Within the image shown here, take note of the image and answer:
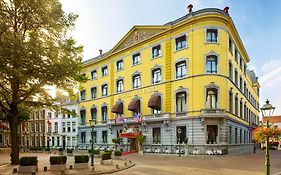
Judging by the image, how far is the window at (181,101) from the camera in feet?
120

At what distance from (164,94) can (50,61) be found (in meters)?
21.5

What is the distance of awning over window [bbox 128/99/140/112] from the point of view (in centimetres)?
4228

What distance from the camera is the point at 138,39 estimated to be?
44.6 metres

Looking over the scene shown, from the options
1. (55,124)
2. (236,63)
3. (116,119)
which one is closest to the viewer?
(236,63)

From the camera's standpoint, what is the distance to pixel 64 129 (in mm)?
67062

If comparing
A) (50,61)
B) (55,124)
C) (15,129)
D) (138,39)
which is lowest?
(55,124)

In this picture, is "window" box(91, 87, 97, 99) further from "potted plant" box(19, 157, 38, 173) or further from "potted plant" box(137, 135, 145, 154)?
"potted plant" box(19, 157, 38, 173)

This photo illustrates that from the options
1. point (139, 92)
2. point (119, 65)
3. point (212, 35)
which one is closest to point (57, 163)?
point (212, 35)

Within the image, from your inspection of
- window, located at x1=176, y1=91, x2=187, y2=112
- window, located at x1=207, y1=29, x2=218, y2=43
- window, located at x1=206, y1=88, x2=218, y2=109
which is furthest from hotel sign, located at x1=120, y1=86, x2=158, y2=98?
window, located at x1=207, y1=29, x2=218, y2=43

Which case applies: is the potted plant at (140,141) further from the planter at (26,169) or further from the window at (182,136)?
the planter at (26,169)

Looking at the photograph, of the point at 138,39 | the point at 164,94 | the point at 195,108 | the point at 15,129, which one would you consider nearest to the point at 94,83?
the point at 138,39

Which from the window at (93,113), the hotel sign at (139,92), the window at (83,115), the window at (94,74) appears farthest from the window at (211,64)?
the window at (83,115)

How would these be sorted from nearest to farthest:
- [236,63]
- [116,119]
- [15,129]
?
[15,129] < [236,63] < [116,119]

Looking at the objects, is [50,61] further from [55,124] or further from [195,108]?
[55,124]
